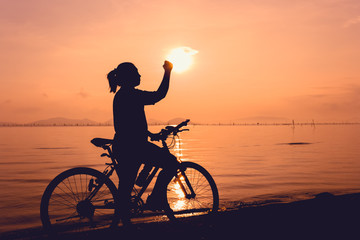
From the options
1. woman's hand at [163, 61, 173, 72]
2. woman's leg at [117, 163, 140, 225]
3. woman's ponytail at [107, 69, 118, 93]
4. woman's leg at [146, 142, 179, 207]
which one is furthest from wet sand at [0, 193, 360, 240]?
woman's hand at [163, 61, 173, 72]

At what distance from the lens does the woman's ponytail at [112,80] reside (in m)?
5.53

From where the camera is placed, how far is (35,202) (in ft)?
43.9

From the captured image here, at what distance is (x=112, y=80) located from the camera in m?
5.54

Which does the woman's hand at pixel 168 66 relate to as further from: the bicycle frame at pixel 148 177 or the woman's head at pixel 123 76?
the bicycle frame at pixel 148 177

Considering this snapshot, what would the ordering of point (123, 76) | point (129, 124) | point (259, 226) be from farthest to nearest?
point (259, 226)
point (123, 76)
point (129, 124)

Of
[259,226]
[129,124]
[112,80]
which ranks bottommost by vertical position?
[259,226]

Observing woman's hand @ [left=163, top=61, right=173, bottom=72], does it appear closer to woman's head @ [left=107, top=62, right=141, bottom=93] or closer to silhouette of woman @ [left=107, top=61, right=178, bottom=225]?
silhouette of woman @ [left=107, top=61, right=178, bottom=225]

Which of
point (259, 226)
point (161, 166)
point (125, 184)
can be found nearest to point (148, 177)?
point (161, 166)

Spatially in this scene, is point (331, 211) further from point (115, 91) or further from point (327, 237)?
point (115, 91)

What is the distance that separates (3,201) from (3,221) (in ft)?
11.6

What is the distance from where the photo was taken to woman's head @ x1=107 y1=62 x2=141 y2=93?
5.50 metres

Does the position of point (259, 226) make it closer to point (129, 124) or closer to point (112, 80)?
point (129, 124)

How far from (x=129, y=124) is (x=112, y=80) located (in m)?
0.77

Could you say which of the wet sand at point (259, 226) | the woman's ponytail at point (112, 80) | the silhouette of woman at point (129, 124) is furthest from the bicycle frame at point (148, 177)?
the woman's ponytail at point (112, 80)
